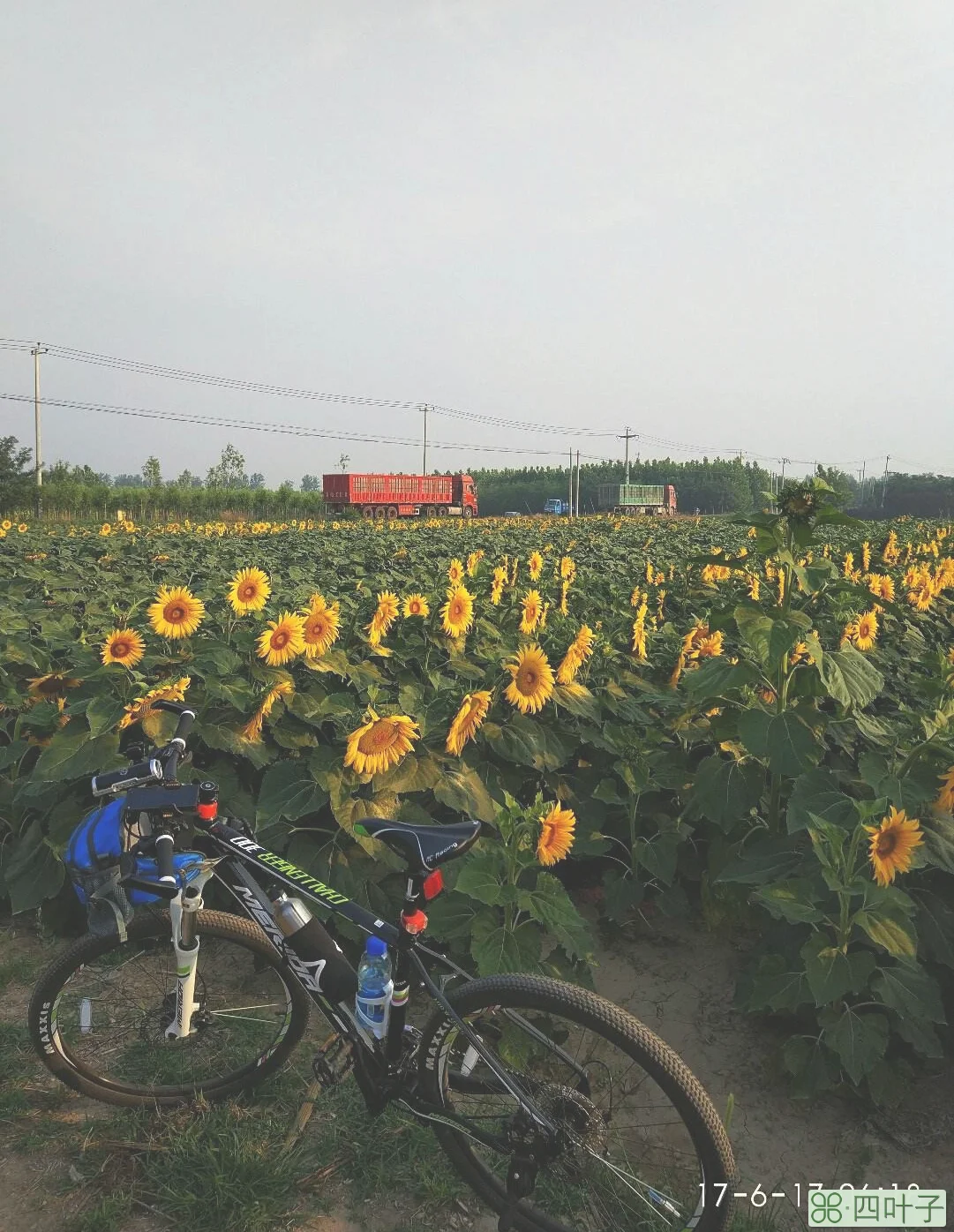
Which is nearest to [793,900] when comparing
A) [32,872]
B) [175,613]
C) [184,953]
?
[184,953]

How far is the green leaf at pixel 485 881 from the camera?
2.36 m

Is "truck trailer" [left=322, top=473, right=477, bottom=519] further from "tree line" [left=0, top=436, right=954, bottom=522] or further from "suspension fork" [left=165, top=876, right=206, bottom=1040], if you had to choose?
"suspension fork" [left=165, top=876, right=206, bottom=1040]

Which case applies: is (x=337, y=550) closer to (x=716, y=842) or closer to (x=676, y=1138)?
(x=716, y=842)

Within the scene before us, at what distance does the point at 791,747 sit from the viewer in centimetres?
288

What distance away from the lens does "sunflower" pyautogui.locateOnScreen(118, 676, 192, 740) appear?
115 inches

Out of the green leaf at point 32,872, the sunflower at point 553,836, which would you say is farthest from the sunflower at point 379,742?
the green leaf at point 32,872

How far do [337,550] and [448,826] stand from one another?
12040 millimetres

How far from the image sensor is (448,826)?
2137 millimetres

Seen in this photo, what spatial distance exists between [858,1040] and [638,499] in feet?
226

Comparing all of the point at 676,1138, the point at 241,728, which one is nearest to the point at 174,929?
the point at 241,728

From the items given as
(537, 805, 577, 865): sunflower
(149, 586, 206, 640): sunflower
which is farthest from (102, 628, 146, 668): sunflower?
(537, 805, 577, 865): sunflower

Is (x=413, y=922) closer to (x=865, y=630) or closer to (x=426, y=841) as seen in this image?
(x=426, y=841)

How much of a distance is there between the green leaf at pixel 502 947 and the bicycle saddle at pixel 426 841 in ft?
1.88
